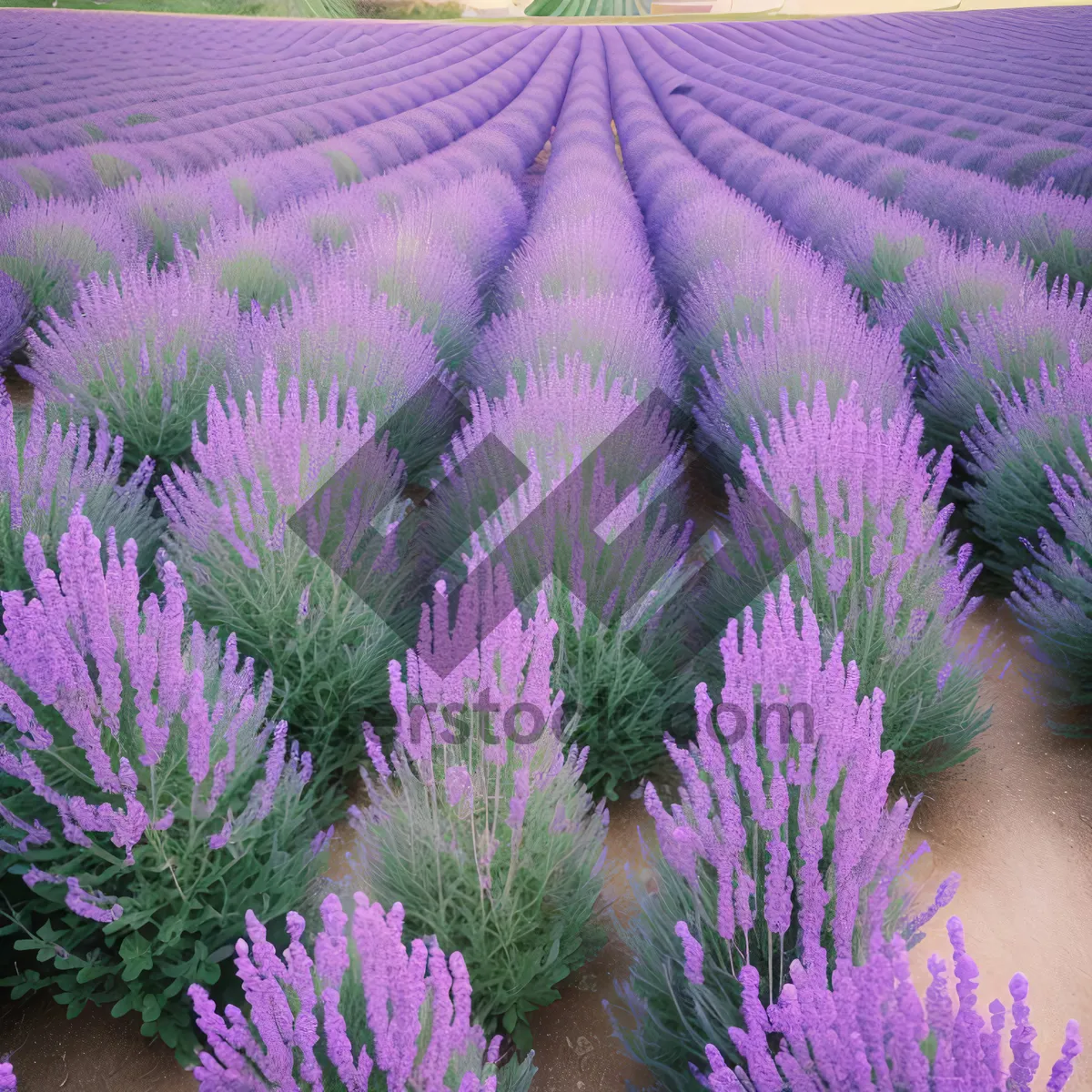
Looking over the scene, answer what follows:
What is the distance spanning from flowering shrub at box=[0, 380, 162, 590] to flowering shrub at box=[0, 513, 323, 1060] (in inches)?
20.9

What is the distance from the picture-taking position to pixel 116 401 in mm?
2617

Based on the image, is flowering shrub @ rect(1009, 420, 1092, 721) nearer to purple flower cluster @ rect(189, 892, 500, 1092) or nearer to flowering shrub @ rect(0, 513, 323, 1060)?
purple flower cluster @ rect(189, 892, 500, 1092)

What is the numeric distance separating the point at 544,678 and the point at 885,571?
3.11 feet

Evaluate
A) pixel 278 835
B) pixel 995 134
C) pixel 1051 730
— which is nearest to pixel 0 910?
pixel 278 835

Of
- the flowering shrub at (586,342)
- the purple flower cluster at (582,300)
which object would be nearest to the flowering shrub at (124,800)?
the purple flower cluster at (582,300)

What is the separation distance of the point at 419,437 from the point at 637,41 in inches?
998

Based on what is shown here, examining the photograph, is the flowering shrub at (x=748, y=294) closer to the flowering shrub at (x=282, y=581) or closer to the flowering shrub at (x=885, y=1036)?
the flowering shrub at (x=282, y=581)

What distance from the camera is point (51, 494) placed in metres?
1.90

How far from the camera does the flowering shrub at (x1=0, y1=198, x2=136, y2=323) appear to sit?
3.82 meters

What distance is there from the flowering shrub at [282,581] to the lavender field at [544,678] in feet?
0.04

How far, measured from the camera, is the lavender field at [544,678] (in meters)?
1.13

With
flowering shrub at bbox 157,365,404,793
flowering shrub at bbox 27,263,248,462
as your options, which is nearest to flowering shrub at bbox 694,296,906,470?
flowering shrub at bbox 157,365,404,793

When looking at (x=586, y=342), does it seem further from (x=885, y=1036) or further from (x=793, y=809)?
(x=885, y=1036)

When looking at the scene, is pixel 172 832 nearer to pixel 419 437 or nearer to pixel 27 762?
pixel 27 762
